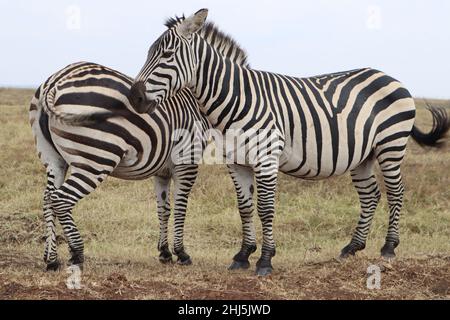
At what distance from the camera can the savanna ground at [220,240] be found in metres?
5.96

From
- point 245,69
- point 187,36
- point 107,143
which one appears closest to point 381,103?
point 245,69

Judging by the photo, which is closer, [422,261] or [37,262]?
[422,261]

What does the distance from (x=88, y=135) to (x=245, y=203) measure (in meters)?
2.02

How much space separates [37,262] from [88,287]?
2.61 meters

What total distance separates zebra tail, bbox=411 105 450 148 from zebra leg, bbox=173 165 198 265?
3094mm

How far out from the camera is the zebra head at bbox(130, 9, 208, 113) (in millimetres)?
6777

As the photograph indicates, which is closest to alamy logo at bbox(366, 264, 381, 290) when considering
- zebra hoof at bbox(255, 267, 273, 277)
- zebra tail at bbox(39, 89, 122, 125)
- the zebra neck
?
zebra hoof at bbox(255, 267, 273, 277)

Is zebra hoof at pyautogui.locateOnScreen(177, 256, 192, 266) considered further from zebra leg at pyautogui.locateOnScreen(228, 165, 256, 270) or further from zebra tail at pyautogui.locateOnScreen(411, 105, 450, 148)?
zebra tail at pyautogui.locateOnScreen(411, 105, 450, 148)

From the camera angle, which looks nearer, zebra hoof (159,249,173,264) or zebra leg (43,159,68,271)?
zebra leg (43,159,68,271)


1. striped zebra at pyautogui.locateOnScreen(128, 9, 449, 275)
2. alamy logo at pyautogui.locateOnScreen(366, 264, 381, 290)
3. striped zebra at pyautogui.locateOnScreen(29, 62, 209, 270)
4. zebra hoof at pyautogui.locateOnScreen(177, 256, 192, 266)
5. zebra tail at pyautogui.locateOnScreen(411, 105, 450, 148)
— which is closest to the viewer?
alamy logo at pyautogui.locateOnScreen(366, 264, 381, 290)

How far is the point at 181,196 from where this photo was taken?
8.28 m

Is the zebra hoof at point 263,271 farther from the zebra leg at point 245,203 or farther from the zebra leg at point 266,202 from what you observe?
the zebra leg at point 245,203

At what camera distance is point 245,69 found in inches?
299
